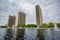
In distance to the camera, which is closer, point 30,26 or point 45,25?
point 45,25

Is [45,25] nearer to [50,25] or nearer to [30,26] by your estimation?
[50,25]

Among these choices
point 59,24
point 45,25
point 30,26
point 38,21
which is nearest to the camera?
point 59,24

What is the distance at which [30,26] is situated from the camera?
157750 mm

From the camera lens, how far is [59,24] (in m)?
129

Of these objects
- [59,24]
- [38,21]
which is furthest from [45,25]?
[38,21]

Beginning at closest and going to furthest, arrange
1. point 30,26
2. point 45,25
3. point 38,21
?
point 45,25
point 30,26
point 38,21

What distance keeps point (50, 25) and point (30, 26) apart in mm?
34779

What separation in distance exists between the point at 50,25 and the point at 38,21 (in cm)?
6437

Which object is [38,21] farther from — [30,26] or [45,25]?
[45,25]

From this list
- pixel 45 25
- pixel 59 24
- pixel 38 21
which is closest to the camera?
→ pixel 59 24

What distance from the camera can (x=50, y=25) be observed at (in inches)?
5369

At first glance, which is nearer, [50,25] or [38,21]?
[50,25]

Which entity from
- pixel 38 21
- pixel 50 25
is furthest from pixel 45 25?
pixel 38 21

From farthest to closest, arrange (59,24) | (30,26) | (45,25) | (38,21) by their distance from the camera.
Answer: (38,21) < (30,26) < (45,25) < (59,24)
